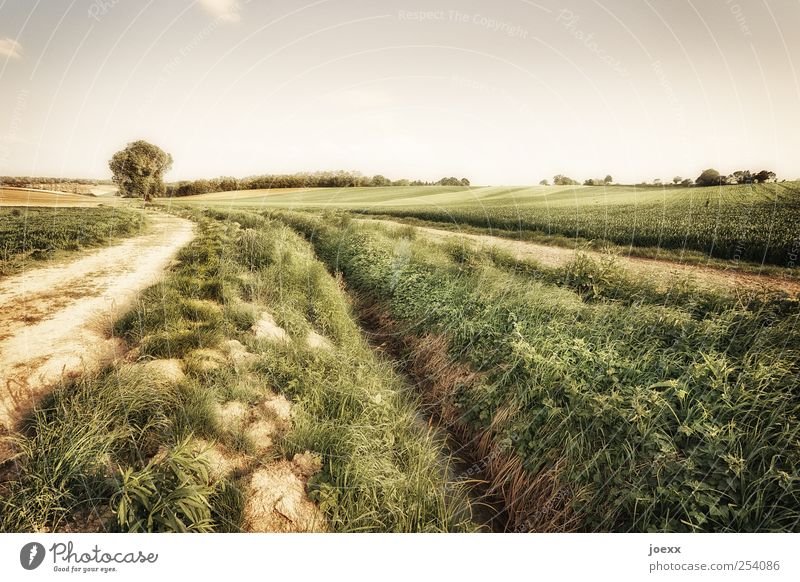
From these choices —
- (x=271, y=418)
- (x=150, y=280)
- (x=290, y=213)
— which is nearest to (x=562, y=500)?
(x=271, y=418)

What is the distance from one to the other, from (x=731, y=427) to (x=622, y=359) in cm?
116

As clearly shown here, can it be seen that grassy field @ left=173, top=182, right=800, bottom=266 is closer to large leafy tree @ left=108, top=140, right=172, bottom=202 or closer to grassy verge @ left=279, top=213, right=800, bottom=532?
large leafy tree @ left=108, top=140, right=172, bottom=202

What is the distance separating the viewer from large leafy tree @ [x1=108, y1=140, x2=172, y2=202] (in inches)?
123

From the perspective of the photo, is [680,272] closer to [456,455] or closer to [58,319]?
[456,455]

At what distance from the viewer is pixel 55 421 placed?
2414mm

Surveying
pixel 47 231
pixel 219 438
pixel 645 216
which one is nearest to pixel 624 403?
pixel 219 438

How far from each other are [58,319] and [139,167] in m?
2.17

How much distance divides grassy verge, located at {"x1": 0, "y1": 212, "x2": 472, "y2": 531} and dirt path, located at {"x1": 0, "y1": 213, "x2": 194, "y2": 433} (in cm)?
25

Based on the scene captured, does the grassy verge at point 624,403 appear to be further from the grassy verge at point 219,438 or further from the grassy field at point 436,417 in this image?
the grassy verge at point 219,438

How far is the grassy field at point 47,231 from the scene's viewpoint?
11.1 ft

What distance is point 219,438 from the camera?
2.98 metres

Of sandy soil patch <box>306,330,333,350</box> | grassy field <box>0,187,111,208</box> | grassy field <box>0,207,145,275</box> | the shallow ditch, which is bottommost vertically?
the shallow ditch

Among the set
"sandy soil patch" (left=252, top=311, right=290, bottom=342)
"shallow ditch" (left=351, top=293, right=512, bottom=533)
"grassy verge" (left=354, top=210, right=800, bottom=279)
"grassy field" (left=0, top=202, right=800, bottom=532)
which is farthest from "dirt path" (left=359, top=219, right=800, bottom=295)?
"sandy soil patch" (left=252, top=311, right=290, bottom=342)
